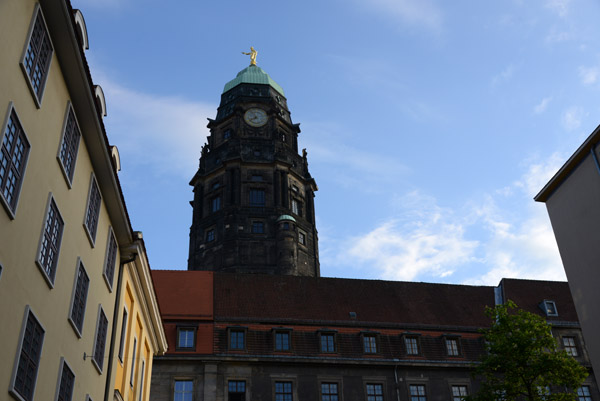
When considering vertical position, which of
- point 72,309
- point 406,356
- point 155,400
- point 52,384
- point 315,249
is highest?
point 315,249

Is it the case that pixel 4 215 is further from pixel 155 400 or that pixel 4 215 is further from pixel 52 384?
pixel 155 400

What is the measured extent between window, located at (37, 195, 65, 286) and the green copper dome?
5752 centimetres

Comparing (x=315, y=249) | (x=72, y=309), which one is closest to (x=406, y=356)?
(x=315, y=249)

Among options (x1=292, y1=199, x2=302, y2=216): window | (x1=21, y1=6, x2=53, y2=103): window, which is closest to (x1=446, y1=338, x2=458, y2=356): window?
(x1=292, y1=199, x2=302, y2=216): window

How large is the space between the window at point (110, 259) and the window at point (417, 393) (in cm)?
2341

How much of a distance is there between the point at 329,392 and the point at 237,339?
5957mm

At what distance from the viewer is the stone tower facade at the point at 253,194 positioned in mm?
57469

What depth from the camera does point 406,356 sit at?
39500 mm

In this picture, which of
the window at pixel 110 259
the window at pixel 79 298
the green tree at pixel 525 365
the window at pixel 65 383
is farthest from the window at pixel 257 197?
the window at pixel 65 383

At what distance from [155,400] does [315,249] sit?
→ 2833 cm

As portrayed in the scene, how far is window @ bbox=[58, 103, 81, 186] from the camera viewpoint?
15.0 meters

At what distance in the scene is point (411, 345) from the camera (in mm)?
40281

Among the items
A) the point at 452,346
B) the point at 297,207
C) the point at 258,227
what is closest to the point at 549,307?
the point at 452,346

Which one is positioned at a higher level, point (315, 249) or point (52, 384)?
point (315, 249)
